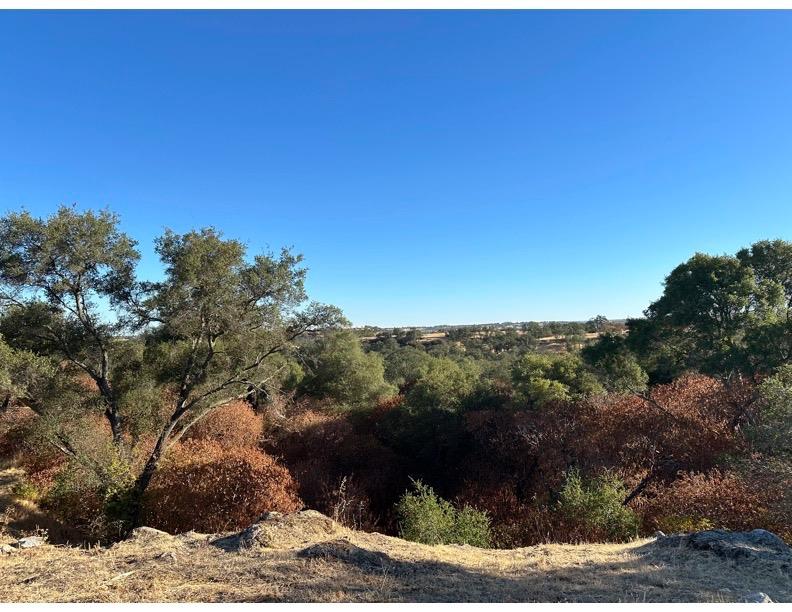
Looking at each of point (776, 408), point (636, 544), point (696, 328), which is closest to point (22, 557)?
point (636, 544)

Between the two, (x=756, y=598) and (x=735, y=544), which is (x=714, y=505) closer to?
(x=735, y=544)

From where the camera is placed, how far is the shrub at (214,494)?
43.4ft

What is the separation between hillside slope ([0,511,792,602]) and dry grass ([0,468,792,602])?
0.05ft

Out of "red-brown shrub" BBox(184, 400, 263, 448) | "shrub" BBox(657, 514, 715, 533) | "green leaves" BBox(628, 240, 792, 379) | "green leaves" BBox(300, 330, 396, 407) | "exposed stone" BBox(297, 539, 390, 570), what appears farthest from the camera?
"green leaves" BBox(300, 330, 396, 407)

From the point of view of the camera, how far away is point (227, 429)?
72.1 ft

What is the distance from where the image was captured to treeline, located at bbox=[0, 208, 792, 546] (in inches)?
451

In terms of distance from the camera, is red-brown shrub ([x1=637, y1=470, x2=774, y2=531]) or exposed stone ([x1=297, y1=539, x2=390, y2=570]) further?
red-brown shrub ([x1=637, y1=470, x2=774, y2=531])

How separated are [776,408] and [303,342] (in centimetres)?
1383

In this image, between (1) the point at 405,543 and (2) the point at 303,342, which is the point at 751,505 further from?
(2) the point at 303,342

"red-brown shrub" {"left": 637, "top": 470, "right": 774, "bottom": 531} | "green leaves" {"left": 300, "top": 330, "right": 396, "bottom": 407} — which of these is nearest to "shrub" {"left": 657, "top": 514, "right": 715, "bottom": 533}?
"red-brown shrub" {"left": 637, "top": 470, "right": 774, "bottom": 531}

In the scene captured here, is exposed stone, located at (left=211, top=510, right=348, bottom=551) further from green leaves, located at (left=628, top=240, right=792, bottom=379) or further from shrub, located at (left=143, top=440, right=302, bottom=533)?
green leaves, located at (left=628, top=240, right=792, bottom=379)

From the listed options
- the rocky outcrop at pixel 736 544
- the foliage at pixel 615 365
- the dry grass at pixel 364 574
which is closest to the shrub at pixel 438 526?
the dry grass at pixel 364 574

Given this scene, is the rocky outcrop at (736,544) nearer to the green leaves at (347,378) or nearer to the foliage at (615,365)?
the foliage at (615,365)

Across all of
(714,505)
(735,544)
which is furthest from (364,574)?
(714,505)
